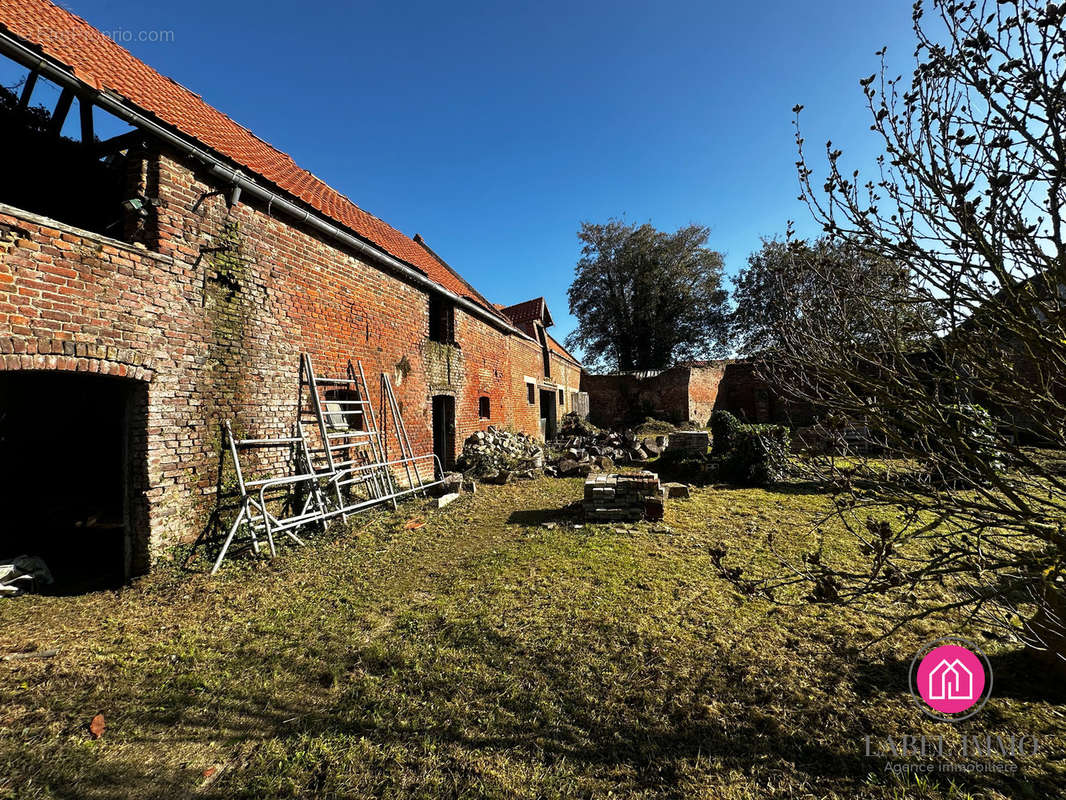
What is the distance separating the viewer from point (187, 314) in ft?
15.4

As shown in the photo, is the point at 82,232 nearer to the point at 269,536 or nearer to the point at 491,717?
the point at 269,536

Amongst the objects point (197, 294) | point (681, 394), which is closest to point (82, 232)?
point (197, 294)

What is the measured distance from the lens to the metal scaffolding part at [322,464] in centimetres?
509

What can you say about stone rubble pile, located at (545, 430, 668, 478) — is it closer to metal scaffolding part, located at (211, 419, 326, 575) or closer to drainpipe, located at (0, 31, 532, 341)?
drainpipe, located at (0, 31, 532, 341)

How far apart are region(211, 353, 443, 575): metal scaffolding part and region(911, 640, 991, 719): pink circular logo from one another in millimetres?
5960

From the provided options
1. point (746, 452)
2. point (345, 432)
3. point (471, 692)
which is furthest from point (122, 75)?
point (746, 452)

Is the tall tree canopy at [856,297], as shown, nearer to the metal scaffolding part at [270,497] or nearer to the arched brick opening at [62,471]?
the metal scaffolding part at [270,497]

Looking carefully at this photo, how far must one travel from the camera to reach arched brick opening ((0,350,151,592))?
504 centimetres

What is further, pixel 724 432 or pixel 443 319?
pixel 724 432

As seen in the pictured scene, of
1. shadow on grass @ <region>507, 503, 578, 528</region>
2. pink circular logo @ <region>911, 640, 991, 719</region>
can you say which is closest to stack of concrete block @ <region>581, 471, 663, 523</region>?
shadow on grass @ <region>507, 503, 578, 528</region>

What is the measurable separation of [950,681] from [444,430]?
9420 mm

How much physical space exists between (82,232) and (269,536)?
3.49 metres

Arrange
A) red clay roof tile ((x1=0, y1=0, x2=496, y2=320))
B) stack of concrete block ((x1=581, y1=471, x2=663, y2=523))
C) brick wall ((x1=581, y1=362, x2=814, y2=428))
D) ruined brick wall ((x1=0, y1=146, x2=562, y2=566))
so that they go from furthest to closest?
brick wall ((x1=581, y1=362, x2=814, y2=428)) → stack of concrete block ((x1=581, y1=471, x2=663, y2=523)) → red clay roof tile ((x1=0, y1=0, x2=496, y2=320)) → ruined brick wall ((x1=0, y1=146, x2=562, y2=566))

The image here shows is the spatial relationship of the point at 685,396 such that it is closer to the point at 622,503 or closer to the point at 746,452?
the point at 746,452
